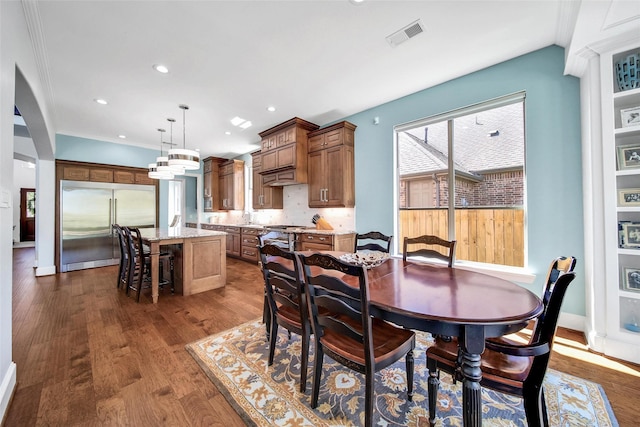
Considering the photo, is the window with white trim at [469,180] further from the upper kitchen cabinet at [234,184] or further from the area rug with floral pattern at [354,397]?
the upper kitchen cabinet at [234,184]

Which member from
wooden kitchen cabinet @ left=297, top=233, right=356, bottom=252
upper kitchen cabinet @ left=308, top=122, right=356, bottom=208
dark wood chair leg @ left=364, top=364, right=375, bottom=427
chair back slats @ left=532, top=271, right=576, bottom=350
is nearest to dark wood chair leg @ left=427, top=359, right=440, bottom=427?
dark wood chair leg @ left=364, top=364, right=375, bottom=427

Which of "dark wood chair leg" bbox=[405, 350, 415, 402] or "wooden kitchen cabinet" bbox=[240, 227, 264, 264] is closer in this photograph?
"dark wood chair leg" bbox=[405, 350, 415, 402]

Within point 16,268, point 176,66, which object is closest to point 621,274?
point 176,66

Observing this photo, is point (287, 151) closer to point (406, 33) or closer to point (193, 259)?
point (193, 259)

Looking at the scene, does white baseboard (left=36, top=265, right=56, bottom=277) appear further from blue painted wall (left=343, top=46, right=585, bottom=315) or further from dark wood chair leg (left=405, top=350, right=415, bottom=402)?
blue painted wall (left=343, top=46, right=585, bottom=315)

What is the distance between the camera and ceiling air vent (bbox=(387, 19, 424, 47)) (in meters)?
2.24

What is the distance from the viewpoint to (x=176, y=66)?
284 centimetres

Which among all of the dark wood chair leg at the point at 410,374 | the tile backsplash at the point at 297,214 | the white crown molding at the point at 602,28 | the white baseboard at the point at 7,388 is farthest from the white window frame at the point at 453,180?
the white baseboard at the point at 7,388

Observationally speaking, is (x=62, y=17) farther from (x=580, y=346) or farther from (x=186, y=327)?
(x=580, y=346)

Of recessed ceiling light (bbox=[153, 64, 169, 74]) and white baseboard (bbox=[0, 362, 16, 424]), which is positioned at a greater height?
recessed ceiling light (bbox=[153, 64, 169, 74])

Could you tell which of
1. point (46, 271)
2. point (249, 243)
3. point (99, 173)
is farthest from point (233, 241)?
point (46, 271)

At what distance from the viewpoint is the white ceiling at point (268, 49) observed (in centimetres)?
208

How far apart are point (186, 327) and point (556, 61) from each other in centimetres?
475

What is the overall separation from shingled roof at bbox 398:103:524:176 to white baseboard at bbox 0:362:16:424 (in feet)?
14.2
